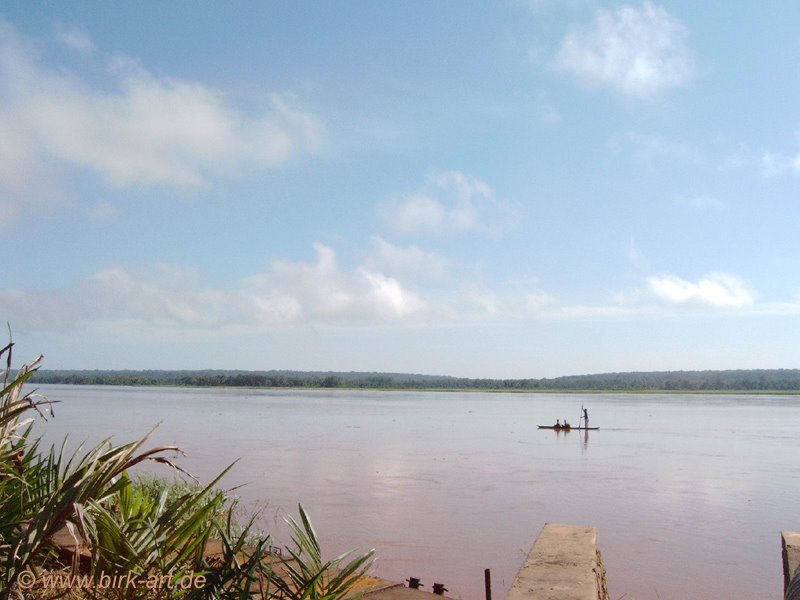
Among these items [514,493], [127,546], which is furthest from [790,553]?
[514,493]

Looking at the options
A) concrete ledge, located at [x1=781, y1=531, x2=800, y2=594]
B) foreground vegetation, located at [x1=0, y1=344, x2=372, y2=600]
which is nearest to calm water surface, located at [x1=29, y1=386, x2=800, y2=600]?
concrete ledge, located at [x1=781, y1=531, x2=800, y2=594]

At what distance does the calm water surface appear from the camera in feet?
33.0

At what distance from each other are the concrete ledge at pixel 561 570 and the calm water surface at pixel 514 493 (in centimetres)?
254

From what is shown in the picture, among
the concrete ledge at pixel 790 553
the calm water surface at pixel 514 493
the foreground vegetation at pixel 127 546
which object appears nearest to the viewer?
the foreground vegetation at pixel 127 546

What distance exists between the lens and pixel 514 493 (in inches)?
628

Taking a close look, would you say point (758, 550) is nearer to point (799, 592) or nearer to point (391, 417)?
point (799, 592)

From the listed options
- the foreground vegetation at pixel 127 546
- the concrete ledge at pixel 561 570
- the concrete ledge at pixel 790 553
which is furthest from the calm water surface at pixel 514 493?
the foreground vegetation at pixel 127 546

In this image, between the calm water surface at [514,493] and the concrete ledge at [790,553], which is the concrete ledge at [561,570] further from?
the calm water surface at [514,493]

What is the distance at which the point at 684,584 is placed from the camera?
9.42m

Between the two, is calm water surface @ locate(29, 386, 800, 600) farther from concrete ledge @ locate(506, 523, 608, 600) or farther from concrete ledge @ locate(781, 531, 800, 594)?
concrete ledge @ locate(781, 531, 800, 594)

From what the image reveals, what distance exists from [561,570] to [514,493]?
1084cm

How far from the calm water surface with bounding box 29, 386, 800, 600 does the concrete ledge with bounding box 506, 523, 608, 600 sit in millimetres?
2540

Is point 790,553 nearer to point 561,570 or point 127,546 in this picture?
point 561,570

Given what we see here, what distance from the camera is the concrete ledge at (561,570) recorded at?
15.9 feet
